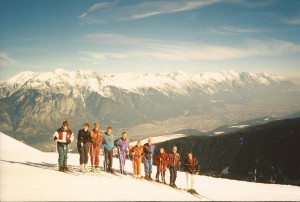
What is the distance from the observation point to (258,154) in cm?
12381

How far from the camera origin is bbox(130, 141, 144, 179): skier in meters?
23.3

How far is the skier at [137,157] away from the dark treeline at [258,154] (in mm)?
80497

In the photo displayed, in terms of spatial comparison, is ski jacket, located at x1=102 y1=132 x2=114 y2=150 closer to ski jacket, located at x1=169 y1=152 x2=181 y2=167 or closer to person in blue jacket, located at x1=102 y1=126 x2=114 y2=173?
person in blue jacket, located at x1=102 y1=126 x2=114 y2=173

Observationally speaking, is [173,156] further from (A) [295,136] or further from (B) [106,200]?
(A) [295,136]

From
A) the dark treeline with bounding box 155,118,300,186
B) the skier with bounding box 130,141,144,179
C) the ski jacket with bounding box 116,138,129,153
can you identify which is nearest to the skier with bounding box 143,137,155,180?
the skier with bounding box 130,141,144,179

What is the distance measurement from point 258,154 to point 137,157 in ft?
363

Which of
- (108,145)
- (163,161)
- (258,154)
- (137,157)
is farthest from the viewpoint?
(258,154)

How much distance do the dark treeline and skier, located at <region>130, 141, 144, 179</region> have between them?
80497 millimetres

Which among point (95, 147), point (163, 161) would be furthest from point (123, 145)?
point (163, 161)

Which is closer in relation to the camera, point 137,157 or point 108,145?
point 108,145

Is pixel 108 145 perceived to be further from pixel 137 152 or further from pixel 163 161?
pixel 163 161

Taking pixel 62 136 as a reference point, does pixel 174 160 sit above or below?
below

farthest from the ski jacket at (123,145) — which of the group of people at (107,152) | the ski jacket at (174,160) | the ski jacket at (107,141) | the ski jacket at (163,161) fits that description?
the ski jacket at (174,160)

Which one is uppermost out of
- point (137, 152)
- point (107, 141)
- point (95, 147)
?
point (107, 141)
